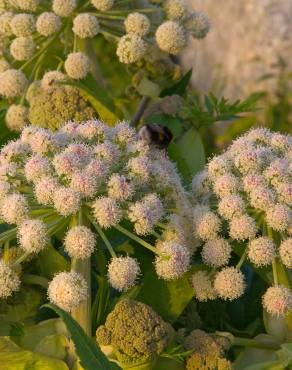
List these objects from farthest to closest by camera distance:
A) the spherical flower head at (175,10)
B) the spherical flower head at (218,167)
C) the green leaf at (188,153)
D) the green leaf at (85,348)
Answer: the spherical flower head at (175,10) → the green leaf at (188,153) → the spherical flower head at (218,167) → the green leaf at (85,348)

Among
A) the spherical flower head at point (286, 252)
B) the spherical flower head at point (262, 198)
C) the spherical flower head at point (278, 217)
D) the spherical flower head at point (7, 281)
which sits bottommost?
the spherical flower head at point (286, 252)

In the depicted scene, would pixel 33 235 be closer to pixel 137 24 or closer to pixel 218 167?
pixel 218 167

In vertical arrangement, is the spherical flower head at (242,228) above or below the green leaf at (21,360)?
above

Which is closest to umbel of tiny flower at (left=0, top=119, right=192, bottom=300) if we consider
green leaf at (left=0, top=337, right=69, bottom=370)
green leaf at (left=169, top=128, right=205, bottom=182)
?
green leaf at (left=0, top=337, right=69, bottom=370)

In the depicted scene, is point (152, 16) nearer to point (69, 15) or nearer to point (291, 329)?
point (69, 15)

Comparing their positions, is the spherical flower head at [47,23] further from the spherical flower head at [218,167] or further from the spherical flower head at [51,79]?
the spherical flower head at [218,167]

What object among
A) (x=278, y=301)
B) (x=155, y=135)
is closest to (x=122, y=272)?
(x=278, y=301)

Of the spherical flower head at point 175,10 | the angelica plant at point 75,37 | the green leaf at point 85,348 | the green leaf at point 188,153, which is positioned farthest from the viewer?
the spherical flower head at point 175,10

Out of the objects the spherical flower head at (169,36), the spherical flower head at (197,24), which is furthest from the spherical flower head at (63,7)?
the spherical flower head at (197,24)
